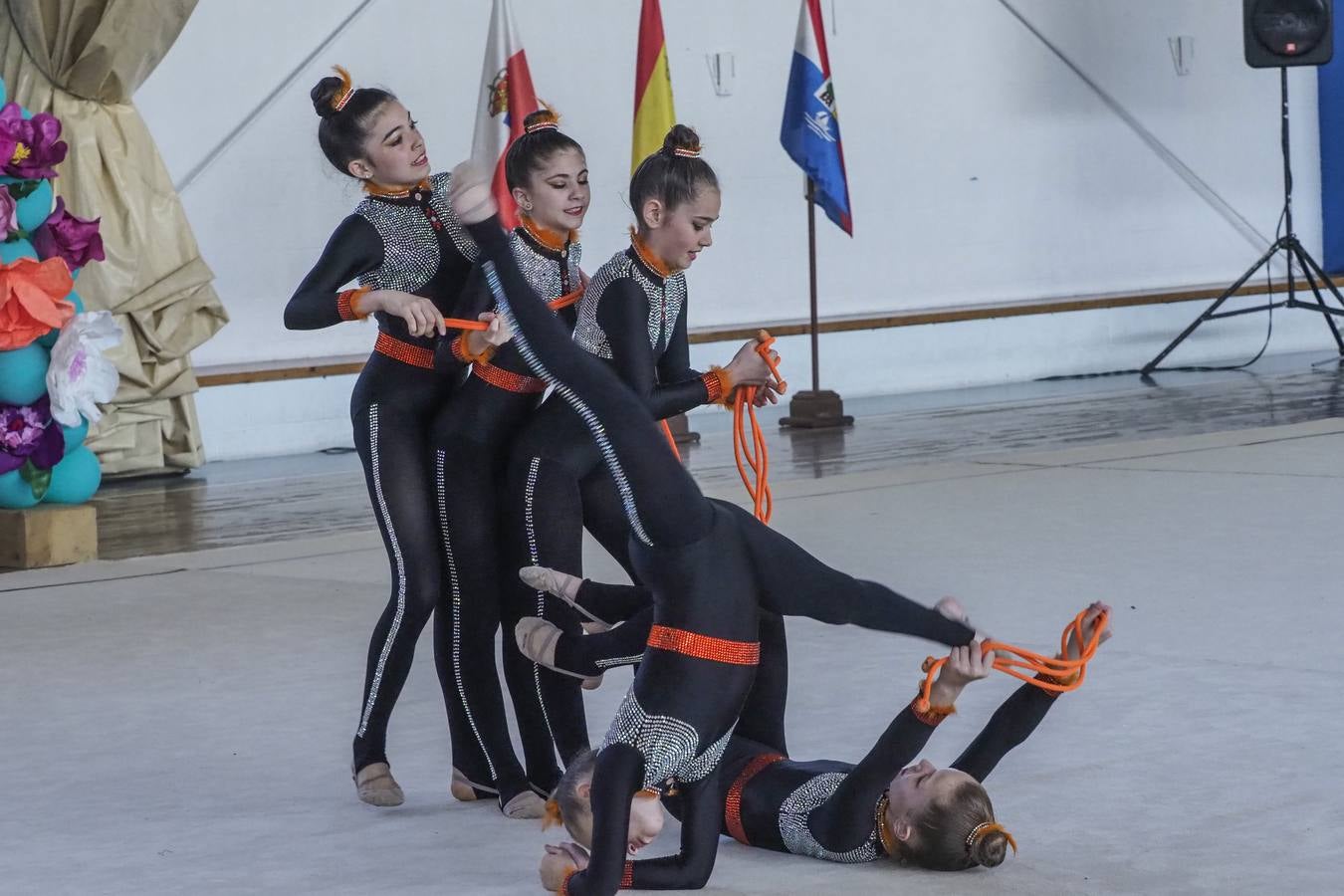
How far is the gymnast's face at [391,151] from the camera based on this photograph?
97.3 inches

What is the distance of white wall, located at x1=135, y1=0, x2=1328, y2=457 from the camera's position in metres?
7.13

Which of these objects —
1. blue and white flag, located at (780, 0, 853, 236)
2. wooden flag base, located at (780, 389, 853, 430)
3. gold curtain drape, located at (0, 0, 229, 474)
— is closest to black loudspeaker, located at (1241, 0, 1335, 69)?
blue and white flag, located at (780, 0, 853, 236)

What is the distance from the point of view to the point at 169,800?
246cm

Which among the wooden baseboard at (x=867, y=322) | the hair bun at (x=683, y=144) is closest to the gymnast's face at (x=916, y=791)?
the hair bun at (x=683, y=144)

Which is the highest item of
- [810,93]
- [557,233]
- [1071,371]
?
[810,93]

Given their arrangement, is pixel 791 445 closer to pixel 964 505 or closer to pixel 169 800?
pixel 964 505

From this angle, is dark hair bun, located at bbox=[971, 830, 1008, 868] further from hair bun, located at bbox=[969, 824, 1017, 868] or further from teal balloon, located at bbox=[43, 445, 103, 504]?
teal balloon, located at bbox=[43, 445, 103, 504]

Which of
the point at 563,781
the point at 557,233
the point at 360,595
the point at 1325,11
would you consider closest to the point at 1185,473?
the point at 360,595

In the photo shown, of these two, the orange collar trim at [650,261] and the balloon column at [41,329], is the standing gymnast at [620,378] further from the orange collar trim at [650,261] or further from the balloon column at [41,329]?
the balloon column at [41,329]

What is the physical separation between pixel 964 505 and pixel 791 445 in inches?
71.6

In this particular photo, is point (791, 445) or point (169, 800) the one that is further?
point (791, 445)

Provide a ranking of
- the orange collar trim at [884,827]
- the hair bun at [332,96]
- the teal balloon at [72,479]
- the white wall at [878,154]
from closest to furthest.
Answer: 1. the orange collar trim at [884,827]
2. the hair bun at [332,96]
3. the teal balloon at [72,479]
4. the white wall at [878,154]

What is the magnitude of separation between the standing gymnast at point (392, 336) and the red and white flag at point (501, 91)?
172 inches

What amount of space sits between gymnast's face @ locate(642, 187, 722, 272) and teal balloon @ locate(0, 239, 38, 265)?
2440 millimetres
